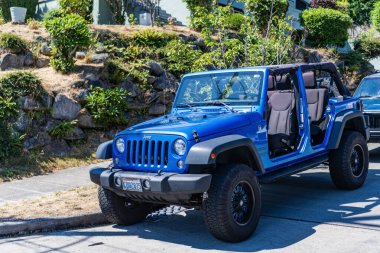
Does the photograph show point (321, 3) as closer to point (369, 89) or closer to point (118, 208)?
point (369, 89)

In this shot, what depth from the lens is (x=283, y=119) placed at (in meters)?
7.47

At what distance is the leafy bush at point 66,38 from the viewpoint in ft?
39.0

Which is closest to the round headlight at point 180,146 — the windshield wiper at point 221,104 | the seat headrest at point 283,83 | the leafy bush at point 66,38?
the windshield wiper at point 221,104

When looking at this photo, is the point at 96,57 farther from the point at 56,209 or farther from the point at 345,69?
the point at 345,69

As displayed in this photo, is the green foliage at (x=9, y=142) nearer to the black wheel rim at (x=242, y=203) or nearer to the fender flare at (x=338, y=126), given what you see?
the black wheel rim at (x=242, y=203)

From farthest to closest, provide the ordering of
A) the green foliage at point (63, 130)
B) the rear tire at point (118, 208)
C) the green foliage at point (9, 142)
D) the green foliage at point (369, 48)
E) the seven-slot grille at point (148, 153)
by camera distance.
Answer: the green foliage at point (369, 48) < the green foliage at point (63, 130) < the green foliage at point (9, 142) < the rear tire at point (118, 208) < the seven-slot grille at point (148, 153)

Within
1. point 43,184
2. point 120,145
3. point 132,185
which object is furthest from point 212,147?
point 43,184

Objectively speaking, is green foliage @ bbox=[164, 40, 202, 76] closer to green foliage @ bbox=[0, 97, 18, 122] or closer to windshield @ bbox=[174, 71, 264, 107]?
green foliage @ bbox=[0, 97, 18, 122]

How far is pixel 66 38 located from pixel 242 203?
24.9 feet

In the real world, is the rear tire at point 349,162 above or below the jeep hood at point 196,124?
below

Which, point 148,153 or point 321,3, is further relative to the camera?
point 321,3

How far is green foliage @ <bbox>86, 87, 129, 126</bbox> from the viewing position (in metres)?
11.6

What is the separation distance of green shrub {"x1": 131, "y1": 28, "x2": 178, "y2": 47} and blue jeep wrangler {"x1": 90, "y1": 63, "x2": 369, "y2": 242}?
679 centimetres

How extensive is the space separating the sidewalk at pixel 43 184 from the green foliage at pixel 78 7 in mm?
7638
